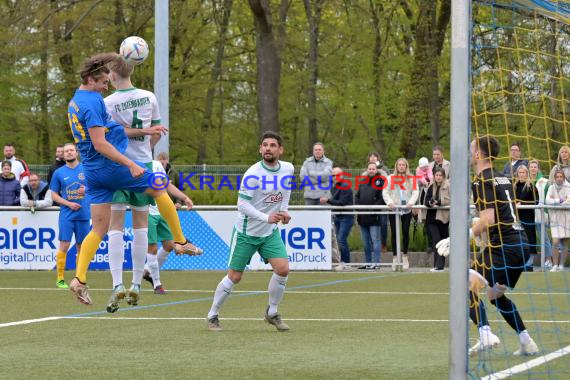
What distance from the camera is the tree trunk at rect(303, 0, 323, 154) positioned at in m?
38.4

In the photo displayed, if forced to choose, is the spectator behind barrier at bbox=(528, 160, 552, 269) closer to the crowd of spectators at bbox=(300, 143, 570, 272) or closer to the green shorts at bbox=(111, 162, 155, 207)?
the crowd of spectators at bbox=(300, 143, 570, 272)

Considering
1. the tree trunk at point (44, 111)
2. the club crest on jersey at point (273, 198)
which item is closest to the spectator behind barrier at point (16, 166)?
the club crest on jersey at point (273, 198)

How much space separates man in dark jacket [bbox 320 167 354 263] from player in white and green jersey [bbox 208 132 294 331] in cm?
965

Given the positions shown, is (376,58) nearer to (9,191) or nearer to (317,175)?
(317,175)

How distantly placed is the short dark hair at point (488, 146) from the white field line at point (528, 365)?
1.66 metres

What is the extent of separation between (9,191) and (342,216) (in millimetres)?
6252

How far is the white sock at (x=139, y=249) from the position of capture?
10.6 m

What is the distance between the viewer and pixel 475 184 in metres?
9.58

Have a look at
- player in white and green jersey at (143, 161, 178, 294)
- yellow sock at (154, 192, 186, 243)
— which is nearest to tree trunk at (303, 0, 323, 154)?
player in white and green jersey at (143, 161, 178, 294)

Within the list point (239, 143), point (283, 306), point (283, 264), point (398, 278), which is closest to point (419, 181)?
point (398, 278)

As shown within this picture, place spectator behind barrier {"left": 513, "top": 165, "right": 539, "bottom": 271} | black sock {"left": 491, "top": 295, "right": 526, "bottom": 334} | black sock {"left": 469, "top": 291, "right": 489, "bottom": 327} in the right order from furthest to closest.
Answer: spectator behind barrier {"left": 513, "top": 165, "right": 539, "bottom": 271}
black sock {"left": 491, "top": 295, "right": 526, "bottom": 334}
black sock {"left": 469, "top": 291, "right": 489, "bottom": 327}

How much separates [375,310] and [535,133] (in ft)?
8.98

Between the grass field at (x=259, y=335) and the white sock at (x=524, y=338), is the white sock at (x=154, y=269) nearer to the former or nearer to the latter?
the grass field at (x=259, y=335)

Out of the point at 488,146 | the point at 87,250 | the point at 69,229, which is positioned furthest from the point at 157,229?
the point at 488,146
